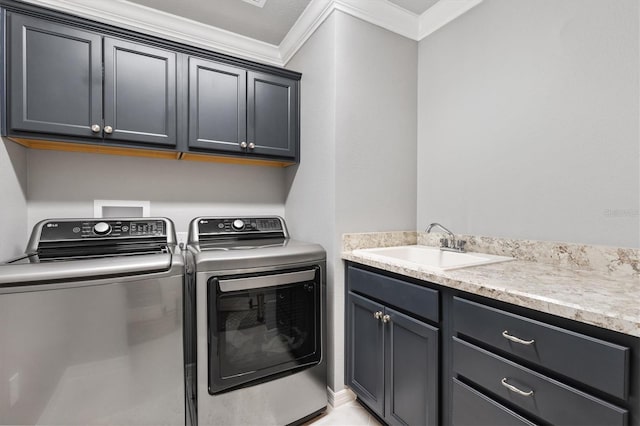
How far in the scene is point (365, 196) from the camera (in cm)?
186

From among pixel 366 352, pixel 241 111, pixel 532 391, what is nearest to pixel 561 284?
pixel 532 391

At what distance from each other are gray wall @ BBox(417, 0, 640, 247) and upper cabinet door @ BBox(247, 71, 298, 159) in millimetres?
987

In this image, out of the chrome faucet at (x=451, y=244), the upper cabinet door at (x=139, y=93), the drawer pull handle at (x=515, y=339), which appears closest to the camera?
the drawer pull handle at (x=515, y=339)

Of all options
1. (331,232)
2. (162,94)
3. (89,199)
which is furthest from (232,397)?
(162,94)

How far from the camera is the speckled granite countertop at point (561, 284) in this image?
2.50 feet

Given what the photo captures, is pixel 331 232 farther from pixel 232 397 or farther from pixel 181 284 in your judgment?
pixel 232 397

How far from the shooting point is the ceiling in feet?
6.15

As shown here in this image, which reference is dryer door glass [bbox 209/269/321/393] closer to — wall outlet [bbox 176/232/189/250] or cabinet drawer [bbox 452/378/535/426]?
cabinet drawer [bbox 452/378/535/426]

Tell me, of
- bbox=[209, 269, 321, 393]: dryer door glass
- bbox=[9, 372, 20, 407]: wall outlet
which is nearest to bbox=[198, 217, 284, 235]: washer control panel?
bbox=[209, 269, 321, 393]: dryer door glass

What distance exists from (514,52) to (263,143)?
160 cm

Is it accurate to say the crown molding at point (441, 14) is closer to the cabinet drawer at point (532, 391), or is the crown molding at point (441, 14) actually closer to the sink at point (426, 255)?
the sink at point (426, 255)

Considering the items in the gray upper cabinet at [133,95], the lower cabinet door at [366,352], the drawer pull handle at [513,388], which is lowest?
the lower cabinet door at [366,352]

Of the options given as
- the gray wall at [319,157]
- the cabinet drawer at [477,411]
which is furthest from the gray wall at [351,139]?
the cabinet drawer at [477,411]

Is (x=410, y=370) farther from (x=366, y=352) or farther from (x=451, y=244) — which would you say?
(x=451, y=244)
